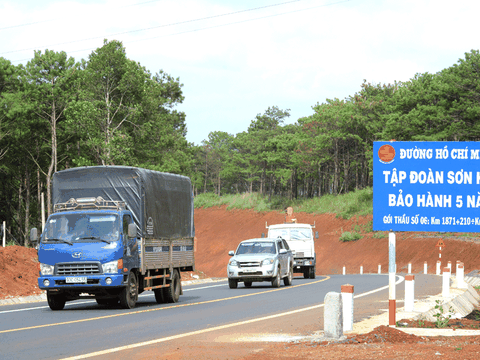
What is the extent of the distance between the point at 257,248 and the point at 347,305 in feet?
56.9

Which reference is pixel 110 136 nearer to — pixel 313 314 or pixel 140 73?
pixel 140 73

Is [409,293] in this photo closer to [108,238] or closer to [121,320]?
[121,320]

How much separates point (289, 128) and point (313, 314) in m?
93.4

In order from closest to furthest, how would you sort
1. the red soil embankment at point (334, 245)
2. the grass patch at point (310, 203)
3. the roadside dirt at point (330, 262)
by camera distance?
1. the roadside dirt at point (330, 262)
2. the red soil embankment at point (334, 245)
3. the grass patch at point (310, 203)

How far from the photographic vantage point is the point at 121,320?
1469 centimetres

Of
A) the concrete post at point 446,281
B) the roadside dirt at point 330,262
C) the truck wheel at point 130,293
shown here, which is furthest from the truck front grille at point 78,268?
the concrete post at point 446,281

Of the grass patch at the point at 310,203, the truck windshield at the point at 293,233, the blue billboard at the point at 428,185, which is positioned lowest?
the truck windshield at the point at 293,233

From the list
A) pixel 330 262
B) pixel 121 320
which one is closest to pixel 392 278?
pixel 121 320

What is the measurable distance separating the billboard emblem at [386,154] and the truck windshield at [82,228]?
25.3 ft

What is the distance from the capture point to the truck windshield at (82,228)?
1742cm

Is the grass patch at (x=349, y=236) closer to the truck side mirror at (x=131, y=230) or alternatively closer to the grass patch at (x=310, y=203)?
the grass patch at (x=310, y=203)

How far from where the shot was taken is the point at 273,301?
20.1 m

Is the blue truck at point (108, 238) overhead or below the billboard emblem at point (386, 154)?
below

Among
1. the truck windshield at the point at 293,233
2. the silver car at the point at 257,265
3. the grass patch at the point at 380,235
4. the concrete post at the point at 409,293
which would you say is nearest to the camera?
the concrete post at the point at 409,293
